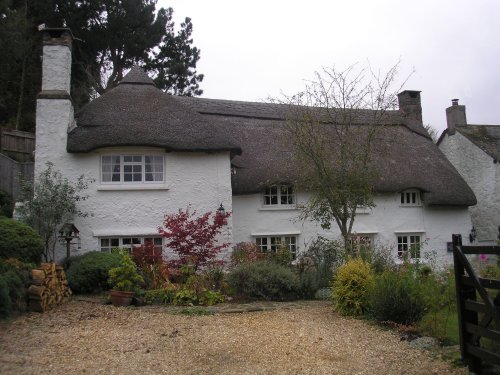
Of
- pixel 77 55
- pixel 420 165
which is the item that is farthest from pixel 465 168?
pixel 77 55

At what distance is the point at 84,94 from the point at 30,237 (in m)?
16.6

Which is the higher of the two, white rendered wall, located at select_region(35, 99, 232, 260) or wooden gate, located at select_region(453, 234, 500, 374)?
white rendered wall, located at select_region(35, 99, 232, 260)

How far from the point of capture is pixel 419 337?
6.98m

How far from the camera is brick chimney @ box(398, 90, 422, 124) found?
22.5m

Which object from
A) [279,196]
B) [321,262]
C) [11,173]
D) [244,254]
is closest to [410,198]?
[279,196]

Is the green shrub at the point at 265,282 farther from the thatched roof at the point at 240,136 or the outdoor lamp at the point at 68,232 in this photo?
the outdoor lamp at the point at 68,232

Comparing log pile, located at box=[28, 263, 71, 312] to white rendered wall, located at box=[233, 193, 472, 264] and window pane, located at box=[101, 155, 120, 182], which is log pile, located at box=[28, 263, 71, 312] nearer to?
window pane, located at box=[101, 155, 120, 182]

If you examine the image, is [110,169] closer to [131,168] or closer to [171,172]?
[131,168]

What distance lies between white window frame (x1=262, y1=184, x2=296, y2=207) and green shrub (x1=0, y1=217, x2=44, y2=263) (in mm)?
7989

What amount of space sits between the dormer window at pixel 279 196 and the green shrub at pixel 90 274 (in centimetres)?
640

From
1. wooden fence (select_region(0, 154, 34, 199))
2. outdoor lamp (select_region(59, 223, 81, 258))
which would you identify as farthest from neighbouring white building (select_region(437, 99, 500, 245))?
wooden fence (select_region(0, 154, 34, 199))

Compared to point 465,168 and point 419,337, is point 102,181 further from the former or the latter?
point 465,168

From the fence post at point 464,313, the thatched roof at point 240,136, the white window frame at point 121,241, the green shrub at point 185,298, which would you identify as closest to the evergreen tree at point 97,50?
the thatched roof at point 240,136

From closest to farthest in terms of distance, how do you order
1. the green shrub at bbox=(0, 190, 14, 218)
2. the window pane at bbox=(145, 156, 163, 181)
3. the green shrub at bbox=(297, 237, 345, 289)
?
1. the green shrub at bbox=(297, 237, 345, 289)
2. the window pane at bbox=(145, 156, 163, 181)
3. the green shrub at bbox=(0, 190, 14, 218)
